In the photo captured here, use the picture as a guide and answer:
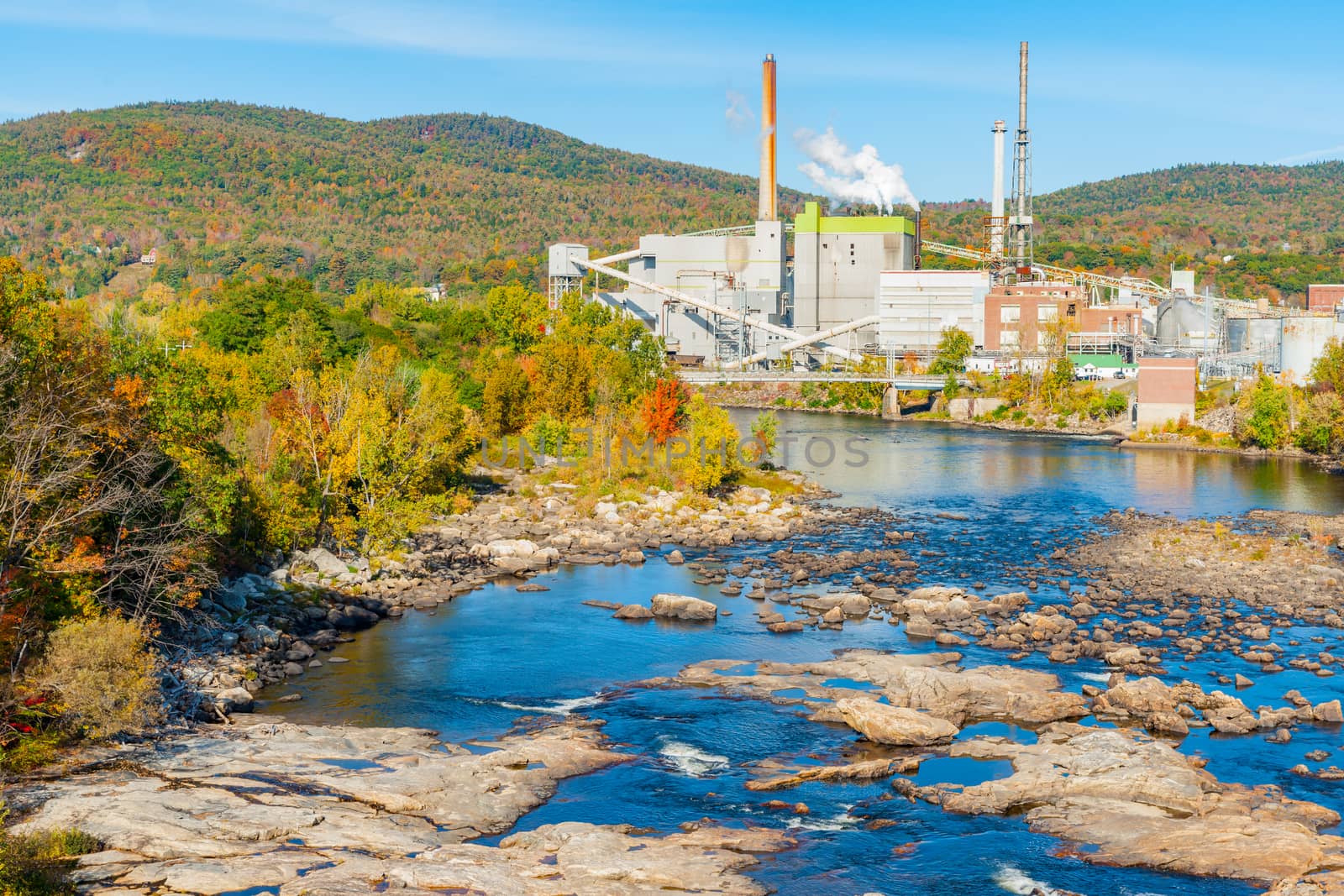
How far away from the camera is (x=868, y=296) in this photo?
357 ft

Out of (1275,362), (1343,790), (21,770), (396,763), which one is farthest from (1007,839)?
(1275,362)

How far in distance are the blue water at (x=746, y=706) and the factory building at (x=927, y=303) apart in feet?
174

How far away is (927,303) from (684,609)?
72579mm

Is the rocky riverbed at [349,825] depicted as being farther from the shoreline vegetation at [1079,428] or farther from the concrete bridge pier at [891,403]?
the concrete bridge pier at [891,403]

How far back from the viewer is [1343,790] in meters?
21.0

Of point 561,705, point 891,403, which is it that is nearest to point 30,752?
point 561,705

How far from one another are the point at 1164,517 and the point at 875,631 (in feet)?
61.7

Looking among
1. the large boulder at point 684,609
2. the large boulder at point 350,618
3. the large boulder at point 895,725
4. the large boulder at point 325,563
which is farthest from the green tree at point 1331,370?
the large boulder at point 350,618

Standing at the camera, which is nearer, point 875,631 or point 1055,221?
point 875,631

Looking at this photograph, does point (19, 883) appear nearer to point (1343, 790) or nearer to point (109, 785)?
point (109, 785)

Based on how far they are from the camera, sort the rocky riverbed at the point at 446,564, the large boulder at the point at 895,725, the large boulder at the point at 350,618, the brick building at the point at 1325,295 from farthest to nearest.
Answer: the brick building at the point at 1325,295
the large boulder at the point at 350,618
the rocky riverbed at the point at 446,564
the large boulder at the point at 895,725

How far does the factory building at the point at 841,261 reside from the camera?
108000 mm

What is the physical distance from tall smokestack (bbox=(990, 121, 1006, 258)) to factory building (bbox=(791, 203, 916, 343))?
23.4 ft

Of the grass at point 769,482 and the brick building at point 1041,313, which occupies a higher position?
the brick building at point 1041,313
